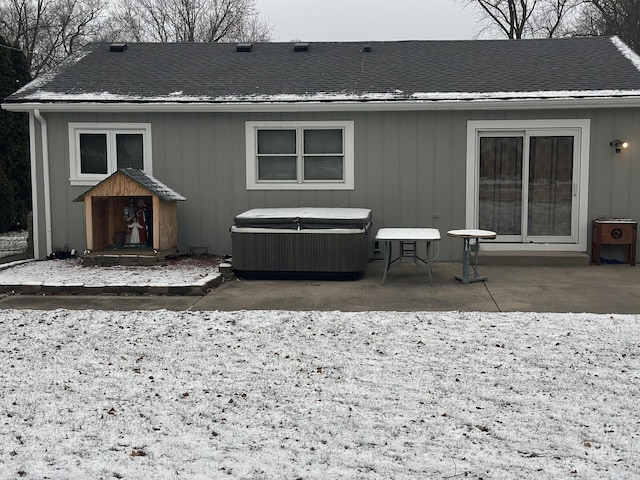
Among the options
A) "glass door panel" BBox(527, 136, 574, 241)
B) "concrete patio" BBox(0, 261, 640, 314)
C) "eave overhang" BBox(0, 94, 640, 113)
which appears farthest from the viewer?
"glass door panel" BBox(527, 136, 574, 241)

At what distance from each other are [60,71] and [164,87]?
2046 mm

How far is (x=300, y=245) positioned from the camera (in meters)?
7.59

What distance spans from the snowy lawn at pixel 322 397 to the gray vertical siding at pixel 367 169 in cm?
372

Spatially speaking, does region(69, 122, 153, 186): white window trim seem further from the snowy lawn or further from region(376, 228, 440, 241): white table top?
the snowy lawn

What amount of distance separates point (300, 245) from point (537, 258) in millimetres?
3438

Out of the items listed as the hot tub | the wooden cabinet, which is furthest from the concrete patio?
the wooden cabinet

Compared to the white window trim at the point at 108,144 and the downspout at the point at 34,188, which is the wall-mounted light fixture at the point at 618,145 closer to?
the white window trim at the point at 108,144

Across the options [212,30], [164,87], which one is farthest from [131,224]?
[212,30]

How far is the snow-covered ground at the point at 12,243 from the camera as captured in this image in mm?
11673

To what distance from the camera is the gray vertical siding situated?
348 inches

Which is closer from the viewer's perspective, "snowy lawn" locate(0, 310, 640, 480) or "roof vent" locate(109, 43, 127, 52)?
"snowy lawn" locate(0, 310, 640, 480)

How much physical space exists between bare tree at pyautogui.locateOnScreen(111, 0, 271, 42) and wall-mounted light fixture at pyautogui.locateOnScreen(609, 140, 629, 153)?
66.6 ft

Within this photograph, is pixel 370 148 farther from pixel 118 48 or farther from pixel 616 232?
pixel 118 48

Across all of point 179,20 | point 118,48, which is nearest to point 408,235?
point 118,48
